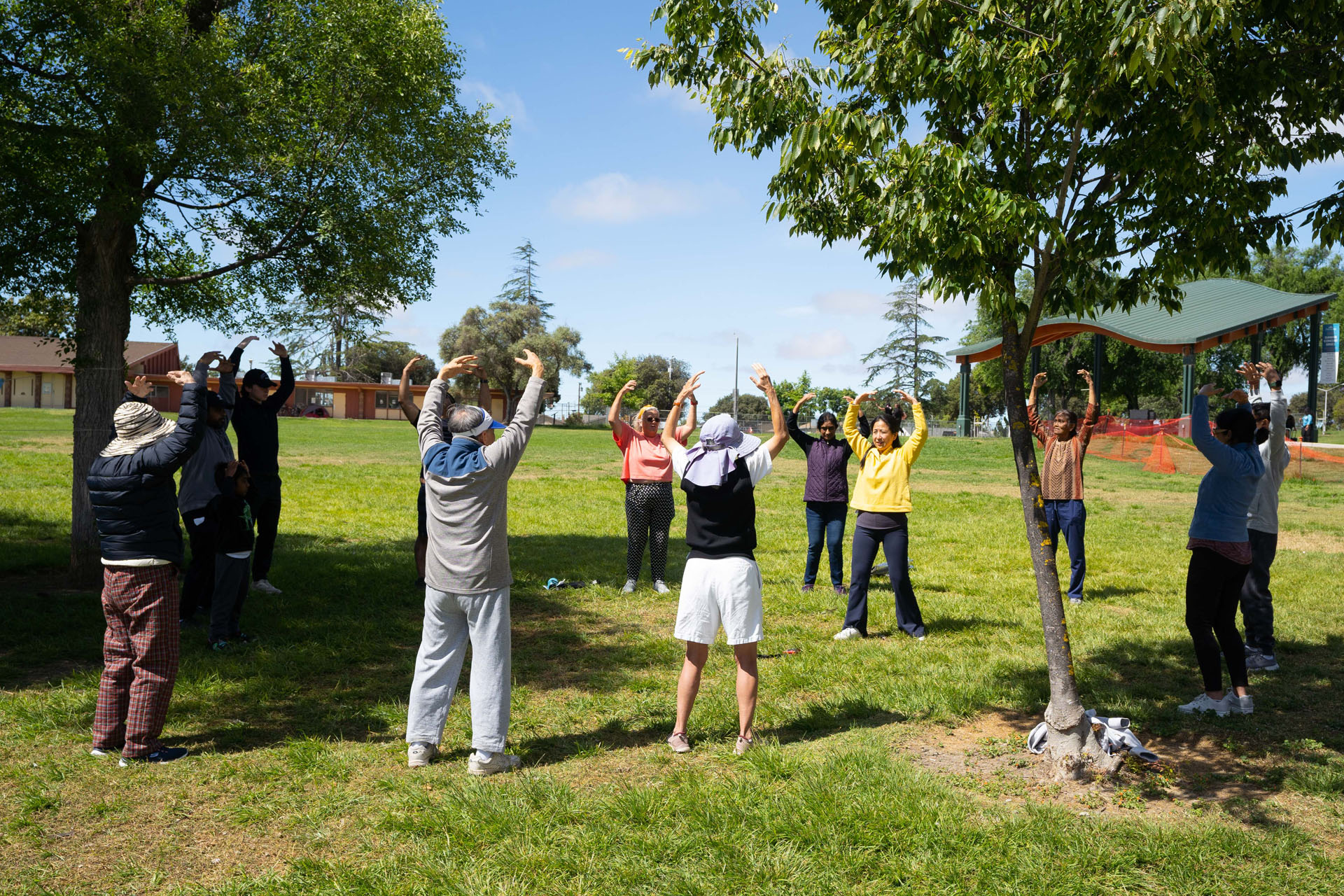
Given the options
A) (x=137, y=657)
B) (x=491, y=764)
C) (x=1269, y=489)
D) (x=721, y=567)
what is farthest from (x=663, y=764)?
(x=1269, y=489)

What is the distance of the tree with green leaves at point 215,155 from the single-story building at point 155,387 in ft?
190

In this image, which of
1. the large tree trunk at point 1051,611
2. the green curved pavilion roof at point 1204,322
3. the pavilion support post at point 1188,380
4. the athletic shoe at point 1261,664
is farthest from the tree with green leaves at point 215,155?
the pavilion support post at point 1188,380

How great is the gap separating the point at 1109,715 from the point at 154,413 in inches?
240

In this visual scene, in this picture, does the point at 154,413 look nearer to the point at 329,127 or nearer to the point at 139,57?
the point at 139,57

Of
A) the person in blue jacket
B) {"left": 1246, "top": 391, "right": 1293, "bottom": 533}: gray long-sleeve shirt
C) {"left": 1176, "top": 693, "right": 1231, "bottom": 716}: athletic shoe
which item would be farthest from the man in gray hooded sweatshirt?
{"left": 1246, "top": 391, "right": 1293, "bottom": 533}: gray long-sleeve shirt

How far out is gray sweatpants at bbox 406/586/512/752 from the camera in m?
4.82

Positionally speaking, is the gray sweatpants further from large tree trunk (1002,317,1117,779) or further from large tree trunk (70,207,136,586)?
large tree trunk (70,207,136,586)

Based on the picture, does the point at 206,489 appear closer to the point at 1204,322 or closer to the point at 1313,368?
the point at 1204,322

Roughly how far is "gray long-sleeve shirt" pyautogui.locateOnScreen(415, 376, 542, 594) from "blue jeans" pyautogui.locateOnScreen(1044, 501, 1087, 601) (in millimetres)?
6303

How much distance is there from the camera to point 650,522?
9.51 m

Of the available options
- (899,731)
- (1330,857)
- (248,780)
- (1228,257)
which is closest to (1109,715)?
(899,731)

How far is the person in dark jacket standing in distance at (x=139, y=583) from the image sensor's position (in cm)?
489

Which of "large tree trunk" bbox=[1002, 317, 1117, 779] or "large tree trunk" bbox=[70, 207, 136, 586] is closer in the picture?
"large tree trunk" bbox=[1002, 317, 1117, 779]

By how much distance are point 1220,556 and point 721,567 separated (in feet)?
10.3
